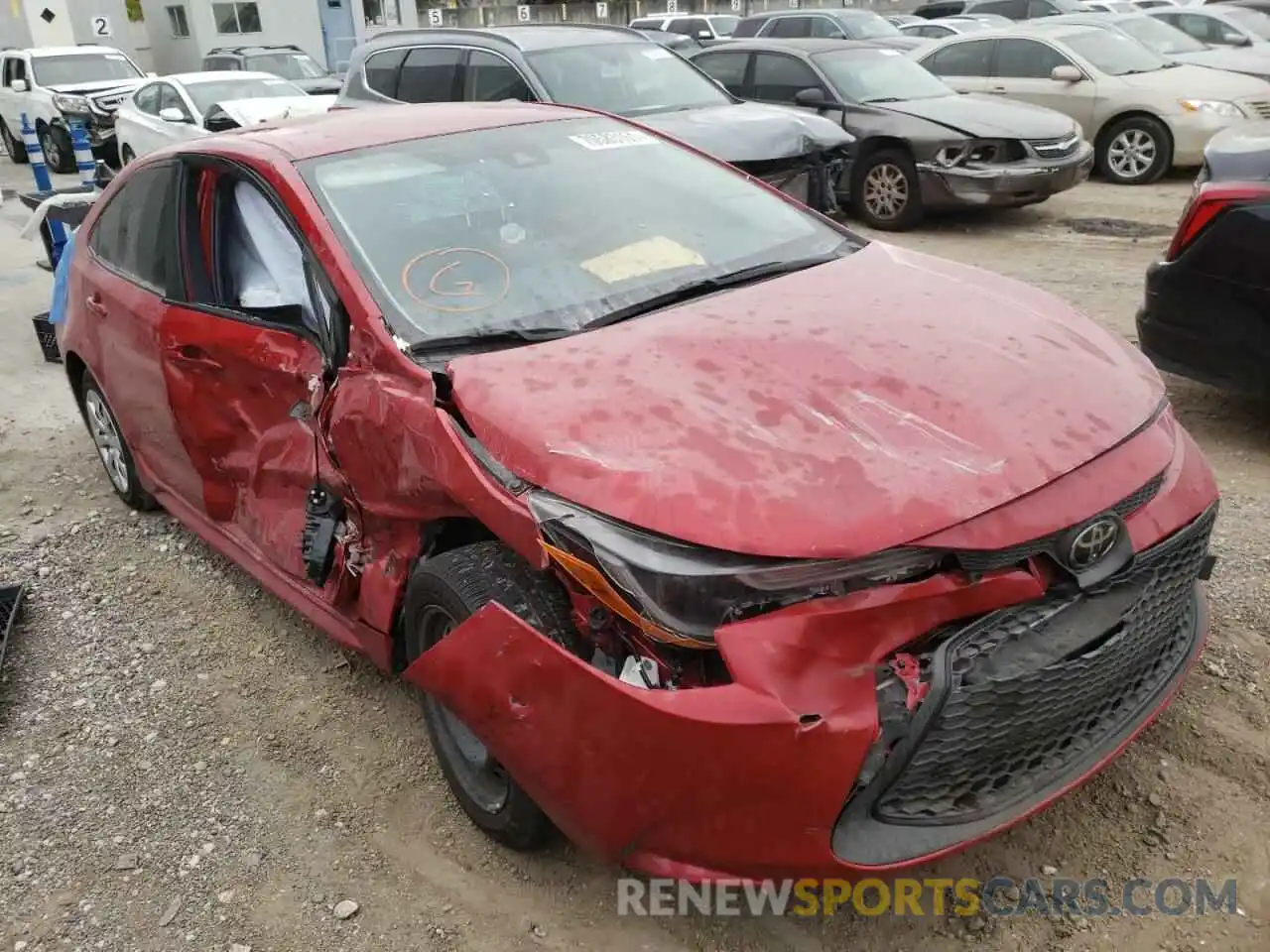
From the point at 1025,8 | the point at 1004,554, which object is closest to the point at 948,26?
the point at 1025,8

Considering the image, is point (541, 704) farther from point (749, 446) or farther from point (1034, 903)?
A: point (1034, 903)

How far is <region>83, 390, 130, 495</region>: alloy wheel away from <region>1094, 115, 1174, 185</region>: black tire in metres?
9.72

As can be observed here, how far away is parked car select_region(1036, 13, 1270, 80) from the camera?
11.4 meters

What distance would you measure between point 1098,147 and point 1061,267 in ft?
12.5

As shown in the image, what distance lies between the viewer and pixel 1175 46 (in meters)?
12.5

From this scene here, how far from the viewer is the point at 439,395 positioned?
2.42 meters

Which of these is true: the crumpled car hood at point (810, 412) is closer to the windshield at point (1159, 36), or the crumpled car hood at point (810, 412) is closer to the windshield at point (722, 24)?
the windshield at point (1159, 36)

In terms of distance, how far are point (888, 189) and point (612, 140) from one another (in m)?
6.10

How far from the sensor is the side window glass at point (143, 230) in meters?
3.48

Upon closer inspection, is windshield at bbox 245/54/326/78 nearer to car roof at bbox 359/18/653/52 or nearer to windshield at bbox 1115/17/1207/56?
car roof at bbox 359/18/653/52

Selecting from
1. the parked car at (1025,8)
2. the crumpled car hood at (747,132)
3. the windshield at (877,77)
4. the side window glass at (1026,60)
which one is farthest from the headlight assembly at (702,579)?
the parked car at (1025,8)

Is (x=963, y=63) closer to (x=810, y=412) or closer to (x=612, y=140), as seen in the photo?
(x=612, y=140)

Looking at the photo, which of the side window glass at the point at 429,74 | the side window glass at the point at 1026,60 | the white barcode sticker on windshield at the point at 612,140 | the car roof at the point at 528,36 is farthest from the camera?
the side window glass at the point at 1026,60

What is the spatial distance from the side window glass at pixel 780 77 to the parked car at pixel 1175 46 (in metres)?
3.75
